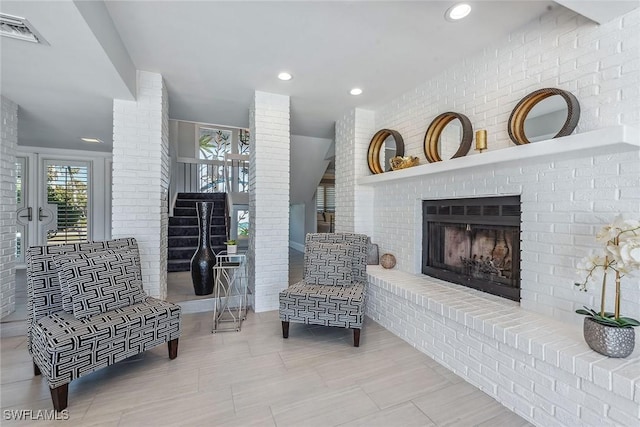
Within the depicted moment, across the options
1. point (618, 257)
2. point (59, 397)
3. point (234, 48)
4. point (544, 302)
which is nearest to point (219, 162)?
point (234, 48)

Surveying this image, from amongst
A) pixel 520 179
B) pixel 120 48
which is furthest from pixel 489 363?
pixel 120 48

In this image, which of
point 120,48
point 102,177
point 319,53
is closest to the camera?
point 120,48

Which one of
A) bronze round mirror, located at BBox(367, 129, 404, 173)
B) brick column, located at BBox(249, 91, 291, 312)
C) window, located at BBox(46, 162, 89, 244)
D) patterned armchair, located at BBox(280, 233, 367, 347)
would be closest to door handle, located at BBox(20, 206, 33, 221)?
window, located at BBox(46, 162, 89, 244)

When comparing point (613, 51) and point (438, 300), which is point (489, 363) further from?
point (613, 51)

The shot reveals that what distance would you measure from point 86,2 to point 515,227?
3.15m

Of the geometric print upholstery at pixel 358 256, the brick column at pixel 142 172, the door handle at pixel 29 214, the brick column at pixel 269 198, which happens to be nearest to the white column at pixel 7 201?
the brick column at pixel 142 172

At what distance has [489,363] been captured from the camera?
1.89 metres

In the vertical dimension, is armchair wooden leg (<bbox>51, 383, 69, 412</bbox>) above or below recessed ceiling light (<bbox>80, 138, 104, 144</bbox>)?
below

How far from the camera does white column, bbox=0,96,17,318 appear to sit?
279cm

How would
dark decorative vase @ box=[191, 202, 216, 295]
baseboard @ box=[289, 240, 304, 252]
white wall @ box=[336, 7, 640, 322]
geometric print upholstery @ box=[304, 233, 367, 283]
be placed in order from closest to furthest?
white wall @ box=[336, 7, 640, 322] < geometric print upholstery @ box=[304, 233, 367, 283] < dark decorative vase @ box=[191, 202, 216, 295] < baseboard @ box=[289, 240, 304, 252]

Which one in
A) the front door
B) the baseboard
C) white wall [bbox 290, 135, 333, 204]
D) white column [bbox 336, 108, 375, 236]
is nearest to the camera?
white column [bbox 336, 108, 375, 236]

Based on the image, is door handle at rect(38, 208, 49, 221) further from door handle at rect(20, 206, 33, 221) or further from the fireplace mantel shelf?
the fireplace mantel shelf

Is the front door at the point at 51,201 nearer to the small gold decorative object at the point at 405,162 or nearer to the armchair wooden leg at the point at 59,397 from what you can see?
the armchair wooden leg at the point at 59,397

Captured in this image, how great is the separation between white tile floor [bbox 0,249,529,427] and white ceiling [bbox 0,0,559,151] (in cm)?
224
